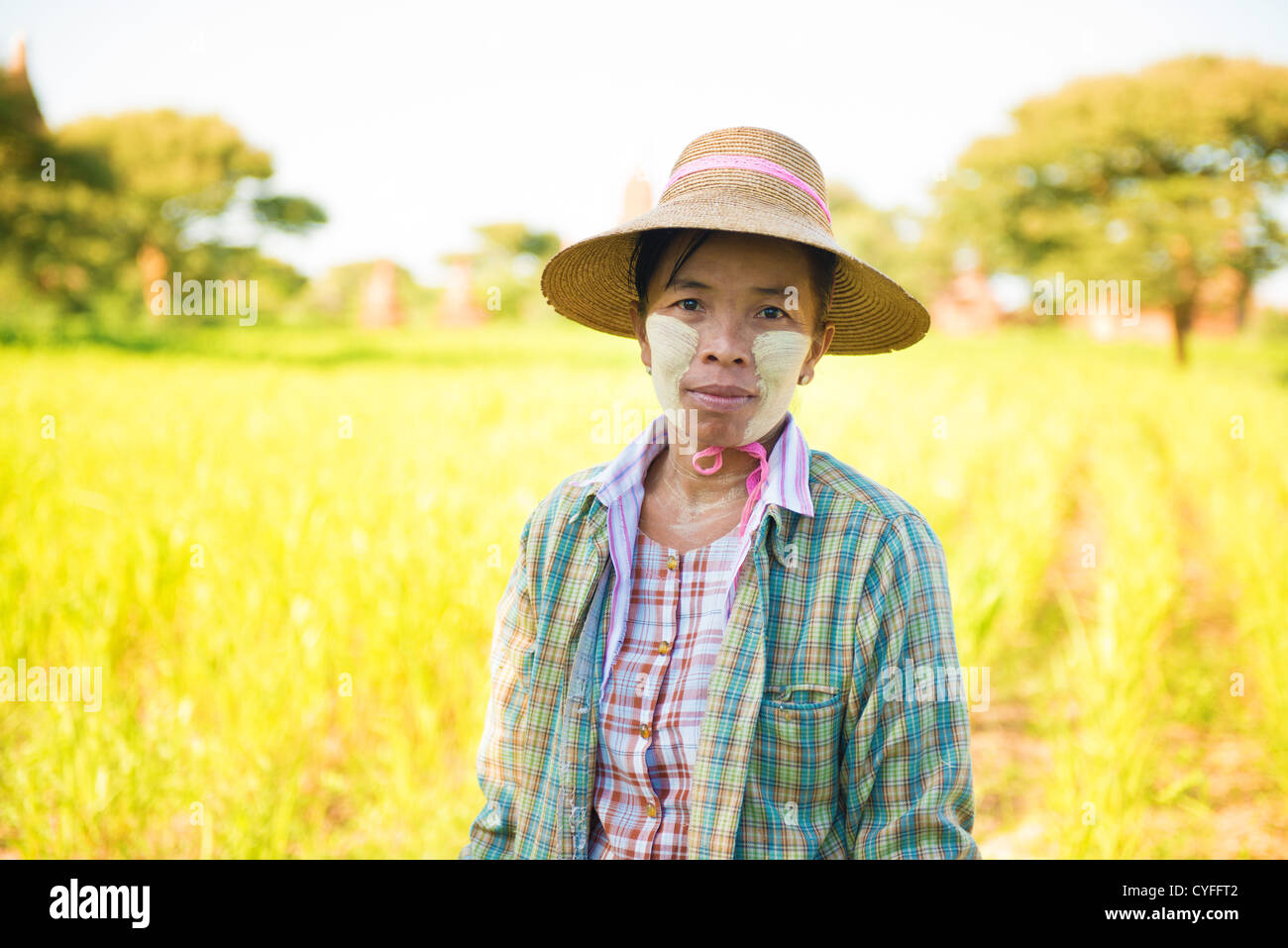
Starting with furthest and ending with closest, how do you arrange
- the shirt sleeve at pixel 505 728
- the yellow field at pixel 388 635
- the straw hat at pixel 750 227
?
1. the yellow field at pixel 388 635
2. the shirt sleeve at pixel 505 728
3. the straw hat at pixel 750 227

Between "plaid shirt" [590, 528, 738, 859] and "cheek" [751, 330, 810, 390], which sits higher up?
"cheek" [751, 330, 810, 390]

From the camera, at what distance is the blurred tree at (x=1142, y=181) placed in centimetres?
1956

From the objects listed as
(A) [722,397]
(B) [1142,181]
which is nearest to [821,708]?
(A) [722,397]

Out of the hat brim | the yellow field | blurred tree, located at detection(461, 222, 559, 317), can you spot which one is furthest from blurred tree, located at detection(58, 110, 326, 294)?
the hat brim

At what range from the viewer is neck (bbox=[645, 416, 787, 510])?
→ 136 centimetres

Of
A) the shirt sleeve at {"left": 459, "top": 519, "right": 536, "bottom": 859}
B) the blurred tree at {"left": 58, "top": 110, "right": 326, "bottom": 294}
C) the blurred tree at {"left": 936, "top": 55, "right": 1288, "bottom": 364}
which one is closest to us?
the shirt sleeve at {"left": 459, "top": 519, "right": 536, "bottom": 859}

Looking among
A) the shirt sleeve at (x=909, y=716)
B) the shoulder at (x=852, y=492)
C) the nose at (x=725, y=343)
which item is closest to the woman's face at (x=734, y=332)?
the nose at (x=725, y=343)

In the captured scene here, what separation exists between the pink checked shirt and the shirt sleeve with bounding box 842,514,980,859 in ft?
0.52

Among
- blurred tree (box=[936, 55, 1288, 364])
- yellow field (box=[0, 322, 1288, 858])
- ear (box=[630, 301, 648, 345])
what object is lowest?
yellow field (box=[0, 322, 1288, 858])

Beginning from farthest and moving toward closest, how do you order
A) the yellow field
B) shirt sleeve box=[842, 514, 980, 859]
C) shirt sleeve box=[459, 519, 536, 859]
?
the yellow field → shirt sleeve box=[459, 519, 536, 859] → shirt sleeve box=[842, 514, 980, 859]

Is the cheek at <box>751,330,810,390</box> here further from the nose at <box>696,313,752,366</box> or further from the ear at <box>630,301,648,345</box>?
the ear at <box>630,301,648,345</box>

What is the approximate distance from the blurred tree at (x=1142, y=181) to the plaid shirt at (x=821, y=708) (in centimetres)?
2038

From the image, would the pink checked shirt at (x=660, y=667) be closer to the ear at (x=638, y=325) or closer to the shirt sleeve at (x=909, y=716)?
the shirt sleeve at (x=909, y=716)
